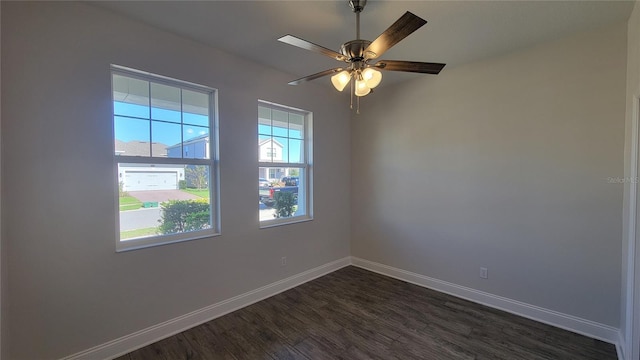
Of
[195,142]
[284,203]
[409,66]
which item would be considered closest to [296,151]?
[284,203]

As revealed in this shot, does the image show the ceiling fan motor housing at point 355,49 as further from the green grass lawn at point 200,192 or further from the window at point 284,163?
the green grass lawn at point 200,192

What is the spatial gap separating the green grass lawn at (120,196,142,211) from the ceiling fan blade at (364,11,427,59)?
224 cm

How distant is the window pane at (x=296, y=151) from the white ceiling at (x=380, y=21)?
1193 millimetres

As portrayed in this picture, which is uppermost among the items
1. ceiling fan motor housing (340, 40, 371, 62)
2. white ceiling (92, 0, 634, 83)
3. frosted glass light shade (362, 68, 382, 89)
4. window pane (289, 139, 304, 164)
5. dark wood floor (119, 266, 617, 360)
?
white ceiling (92, 0, 634, 83)

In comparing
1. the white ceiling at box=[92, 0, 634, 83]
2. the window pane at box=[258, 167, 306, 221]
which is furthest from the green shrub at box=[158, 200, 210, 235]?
the white ceiling at box=[92, 0, 634, 83]

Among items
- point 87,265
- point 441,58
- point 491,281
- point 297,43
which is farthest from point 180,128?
point 491,281

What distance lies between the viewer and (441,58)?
9.45 feet

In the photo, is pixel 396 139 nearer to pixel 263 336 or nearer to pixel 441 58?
pixel 441 58

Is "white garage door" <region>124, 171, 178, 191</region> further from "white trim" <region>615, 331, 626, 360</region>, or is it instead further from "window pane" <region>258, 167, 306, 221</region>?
"white trim" <region>615, 331, 626, 360</region>

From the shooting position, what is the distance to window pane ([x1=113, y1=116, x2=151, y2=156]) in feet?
7.22

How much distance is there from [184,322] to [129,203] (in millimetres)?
1214

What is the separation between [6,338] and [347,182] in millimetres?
3637

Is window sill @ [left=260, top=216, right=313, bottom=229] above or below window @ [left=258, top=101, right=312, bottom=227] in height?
below

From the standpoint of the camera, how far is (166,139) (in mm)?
2479
